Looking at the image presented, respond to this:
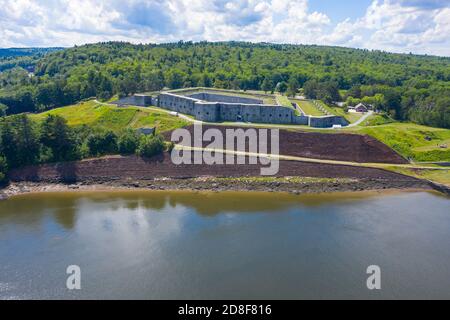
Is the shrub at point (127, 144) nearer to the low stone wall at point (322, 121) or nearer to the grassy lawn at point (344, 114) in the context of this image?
the low stone wall at point (322, 121)

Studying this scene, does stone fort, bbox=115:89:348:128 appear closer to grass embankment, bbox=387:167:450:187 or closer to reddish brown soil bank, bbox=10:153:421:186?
reddish brown soil bank, bbox=10:153:421:186

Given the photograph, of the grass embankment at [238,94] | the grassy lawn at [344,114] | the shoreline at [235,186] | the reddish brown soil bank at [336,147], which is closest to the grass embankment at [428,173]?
the shoreline at [235,186]

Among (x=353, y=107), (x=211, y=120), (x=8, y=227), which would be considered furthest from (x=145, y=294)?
(x=353, y=107)

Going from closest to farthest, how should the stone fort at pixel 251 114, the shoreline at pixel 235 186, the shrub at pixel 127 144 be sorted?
the shoreline at pixel 235 186, the shrub at pixel 127 144, the stone fort at pixel 251 114

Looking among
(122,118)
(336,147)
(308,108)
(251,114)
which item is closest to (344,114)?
(308,108)

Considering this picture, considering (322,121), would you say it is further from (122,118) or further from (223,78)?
(223,78)

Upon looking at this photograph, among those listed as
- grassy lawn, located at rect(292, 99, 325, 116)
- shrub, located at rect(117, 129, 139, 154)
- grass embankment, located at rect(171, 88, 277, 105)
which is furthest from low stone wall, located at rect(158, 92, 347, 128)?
shrub, located at rect(117, 129, 139, 154)
